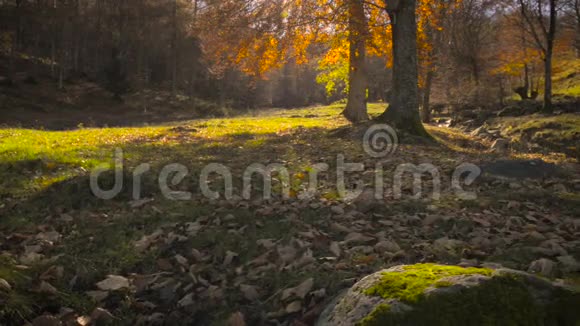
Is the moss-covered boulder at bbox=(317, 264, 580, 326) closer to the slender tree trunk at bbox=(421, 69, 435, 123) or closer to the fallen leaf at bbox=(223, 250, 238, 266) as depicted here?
the fallen leaf at bbox=(223, 250, 238, 266)

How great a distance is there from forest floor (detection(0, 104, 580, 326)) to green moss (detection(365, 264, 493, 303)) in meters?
0.64

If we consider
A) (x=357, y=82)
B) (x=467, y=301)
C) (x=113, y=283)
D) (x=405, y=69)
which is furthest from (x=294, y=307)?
(x=357, y=82)

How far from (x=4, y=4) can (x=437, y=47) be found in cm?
3597

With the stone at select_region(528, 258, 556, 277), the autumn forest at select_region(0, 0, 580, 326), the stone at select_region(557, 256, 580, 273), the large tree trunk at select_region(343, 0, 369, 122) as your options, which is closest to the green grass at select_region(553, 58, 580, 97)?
the large tree trunk at select_region(343, 0, 369, 122)

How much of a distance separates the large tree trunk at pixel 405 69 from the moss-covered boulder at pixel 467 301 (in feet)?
28.8

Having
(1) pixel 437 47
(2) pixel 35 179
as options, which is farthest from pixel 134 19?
(2) pixel 35 179

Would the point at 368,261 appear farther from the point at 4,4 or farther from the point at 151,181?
the point at 4,4

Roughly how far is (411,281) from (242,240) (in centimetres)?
242

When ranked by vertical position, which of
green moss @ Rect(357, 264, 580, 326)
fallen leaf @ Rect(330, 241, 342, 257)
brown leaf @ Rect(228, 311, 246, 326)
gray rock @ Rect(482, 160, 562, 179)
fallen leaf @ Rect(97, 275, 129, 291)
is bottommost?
brown leaf @ Rect(228, 311, 246, 326)

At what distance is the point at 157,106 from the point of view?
37.3m

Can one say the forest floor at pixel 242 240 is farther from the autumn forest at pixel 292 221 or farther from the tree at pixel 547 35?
the tree at pixel 547 35

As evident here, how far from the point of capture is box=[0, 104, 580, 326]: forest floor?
3.45 meters

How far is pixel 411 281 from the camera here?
2488mm

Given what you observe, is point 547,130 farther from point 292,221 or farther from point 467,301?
point 467,301
